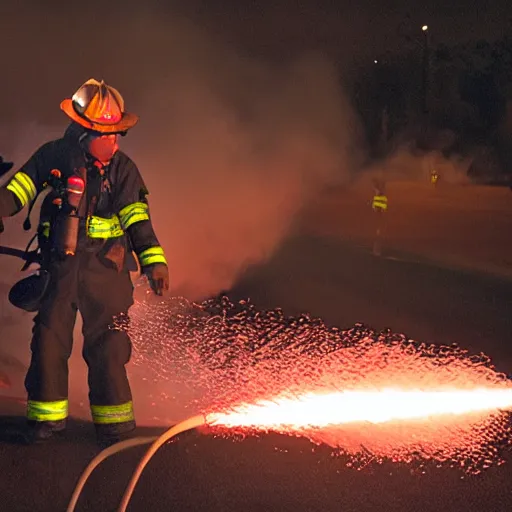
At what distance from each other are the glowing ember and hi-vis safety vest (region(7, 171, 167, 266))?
0.86m

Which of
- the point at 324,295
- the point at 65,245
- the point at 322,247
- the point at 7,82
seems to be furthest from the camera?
the point at 322,247

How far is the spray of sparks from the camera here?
4.33 m

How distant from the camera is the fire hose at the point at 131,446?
345 cm

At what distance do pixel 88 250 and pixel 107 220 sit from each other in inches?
6.8

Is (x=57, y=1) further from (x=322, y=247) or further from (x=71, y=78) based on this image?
(x=322, y=247)

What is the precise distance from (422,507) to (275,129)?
34.4 ft

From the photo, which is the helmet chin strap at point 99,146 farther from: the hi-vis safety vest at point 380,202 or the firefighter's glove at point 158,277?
the hi-vis safety vest at point 380,202

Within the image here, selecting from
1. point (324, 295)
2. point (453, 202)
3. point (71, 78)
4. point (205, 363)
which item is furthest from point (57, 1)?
point (453, 202)

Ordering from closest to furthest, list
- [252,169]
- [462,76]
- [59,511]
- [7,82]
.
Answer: [59,511] < [7,82] < [252,169] < [462,76]

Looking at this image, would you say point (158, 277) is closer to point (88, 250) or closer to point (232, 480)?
point (88, 250)

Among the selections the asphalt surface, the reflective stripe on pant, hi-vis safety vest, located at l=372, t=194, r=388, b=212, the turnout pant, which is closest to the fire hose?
the asphalt surface

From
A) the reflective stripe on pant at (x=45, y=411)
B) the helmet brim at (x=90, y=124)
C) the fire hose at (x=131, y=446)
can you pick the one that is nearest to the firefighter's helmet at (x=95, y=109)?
the helmet brim at (x=90, y=124)

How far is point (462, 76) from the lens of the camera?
32375mm

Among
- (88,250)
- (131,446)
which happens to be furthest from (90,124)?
(131,446)
